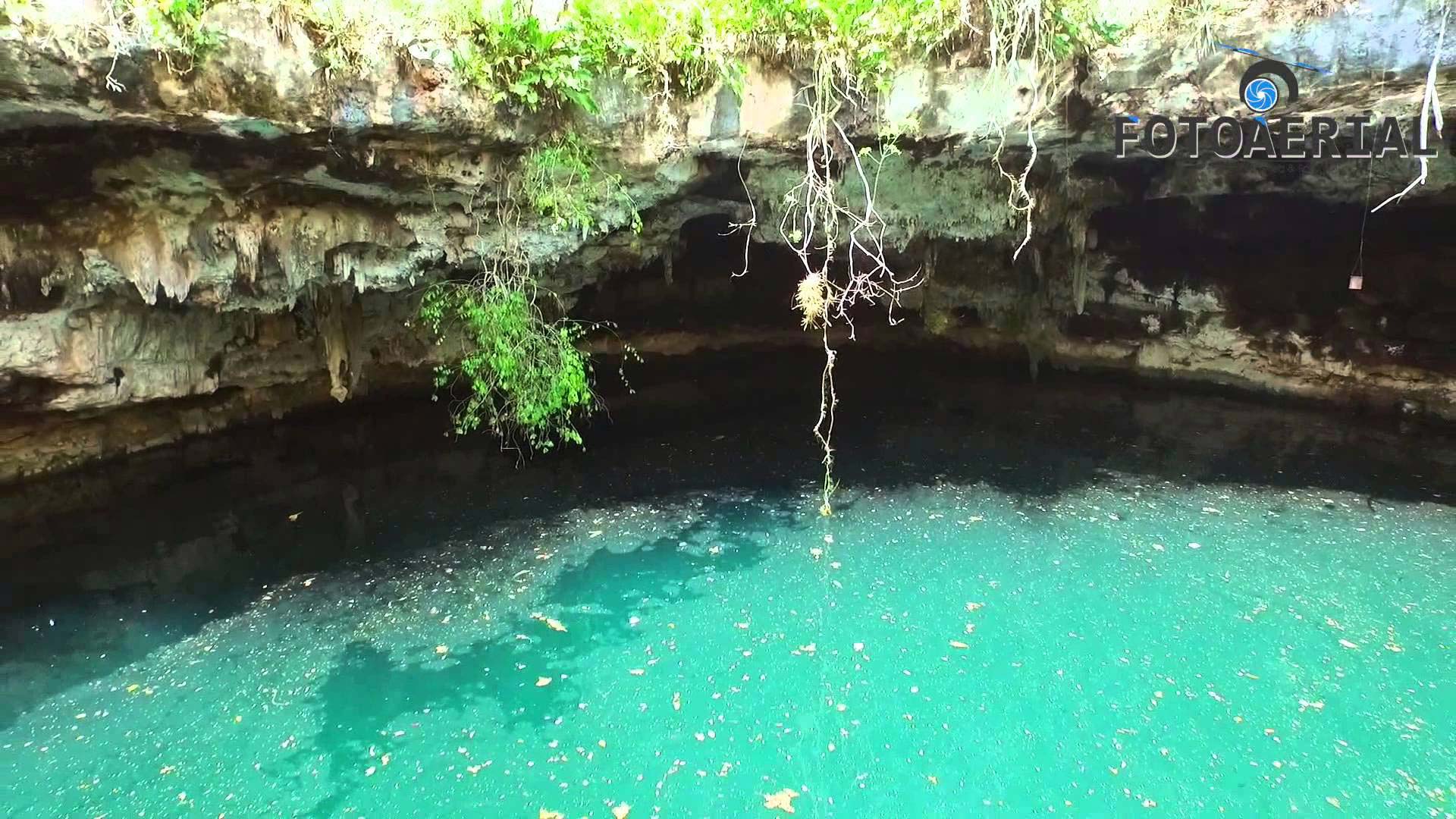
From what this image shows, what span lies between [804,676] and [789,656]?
19 centimetres

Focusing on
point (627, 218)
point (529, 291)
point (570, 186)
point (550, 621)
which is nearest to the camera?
point (550, 621)

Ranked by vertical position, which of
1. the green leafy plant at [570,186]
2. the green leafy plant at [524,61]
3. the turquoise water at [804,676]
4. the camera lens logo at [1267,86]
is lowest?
the turquoise water at [804,676]

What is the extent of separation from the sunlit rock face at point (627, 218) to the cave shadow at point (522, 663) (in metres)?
2.58

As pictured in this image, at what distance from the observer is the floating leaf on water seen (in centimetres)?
327

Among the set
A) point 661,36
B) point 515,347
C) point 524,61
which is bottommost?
point 515,347

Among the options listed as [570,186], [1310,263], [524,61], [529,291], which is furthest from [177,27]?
[1310,263]

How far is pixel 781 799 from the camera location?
3312 millimetres

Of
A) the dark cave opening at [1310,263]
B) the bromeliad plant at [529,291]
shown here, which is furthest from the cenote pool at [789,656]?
the dark cave opening at [1310,263]

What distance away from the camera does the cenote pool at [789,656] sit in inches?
133

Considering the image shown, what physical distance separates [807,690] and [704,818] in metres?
0.97

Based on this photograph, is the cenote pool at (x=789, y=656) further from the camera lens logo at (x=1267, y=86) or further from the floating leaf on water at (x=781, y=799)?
the camera lens logo at (x=1267, y=86)

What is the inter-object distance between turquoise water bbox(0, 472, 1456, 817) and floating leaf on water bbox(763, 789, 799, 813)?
Answer: 0.03 metres

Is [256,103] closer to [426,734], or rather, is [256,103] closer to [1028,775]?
[426,734]

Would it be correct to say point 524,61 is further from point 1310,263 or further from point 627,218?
point 1310,263
